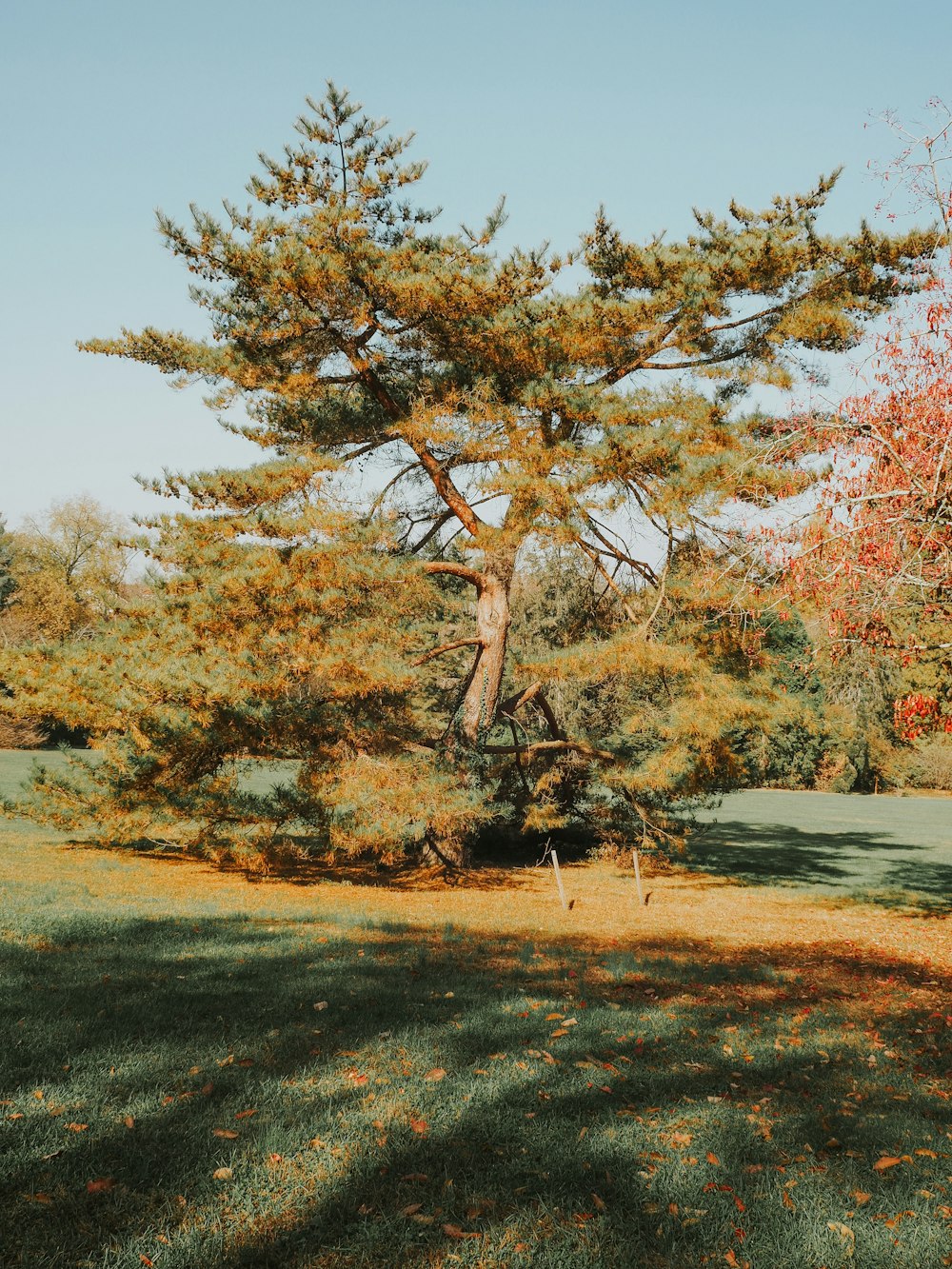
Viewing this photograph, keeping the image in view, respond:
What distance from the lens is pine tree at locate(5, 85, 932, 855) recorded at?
11.9 meters

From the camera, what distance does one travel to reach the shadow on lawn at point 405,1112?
2834 millimetres

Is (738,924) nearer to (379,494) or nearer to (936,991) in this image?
(936,991)

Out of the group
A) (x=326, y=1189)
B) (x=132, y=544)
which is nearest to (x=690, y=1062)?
(x=326, y=1189)

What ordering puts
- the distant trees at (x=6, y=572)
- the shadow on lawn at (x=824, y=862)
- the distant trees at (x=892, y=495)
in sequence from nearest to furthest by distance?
the distant trees at (x=892, y=495) < the shadow on lawn at (x=824, y=862) < the distant trees at (x=6, y=572)

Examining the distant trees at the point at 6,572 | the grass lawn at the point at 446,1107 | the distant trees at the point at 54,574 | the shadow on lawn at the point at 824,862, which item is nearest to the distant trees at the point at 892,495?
the grass lawn at the point at 446,1107

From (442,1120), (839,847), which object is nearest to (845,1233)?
(442,1120)

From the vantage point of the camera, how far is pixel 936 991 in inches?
307

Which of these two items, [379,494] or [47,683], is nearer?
[47,683]

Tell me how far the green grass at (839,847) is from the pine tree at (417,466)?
6.47 m

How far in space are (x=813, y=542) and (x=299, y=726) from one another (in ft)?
25.3

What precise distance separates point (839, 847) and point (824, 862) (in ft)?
12.0

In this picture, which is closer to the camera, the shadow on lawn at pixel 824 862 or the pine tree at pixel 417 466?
the pine tree at pixel 417 466

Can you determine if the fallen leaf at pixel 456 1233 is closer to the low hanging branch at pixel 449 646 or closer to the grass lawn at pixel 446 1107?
the grass lawn at pixel 446 1107

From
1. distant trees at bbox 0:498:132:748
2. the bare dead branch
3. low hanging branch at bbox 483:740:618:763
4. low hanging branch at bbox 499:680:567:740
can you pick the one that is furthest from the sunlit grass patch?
distant trees at bbox 0:498:132:748
